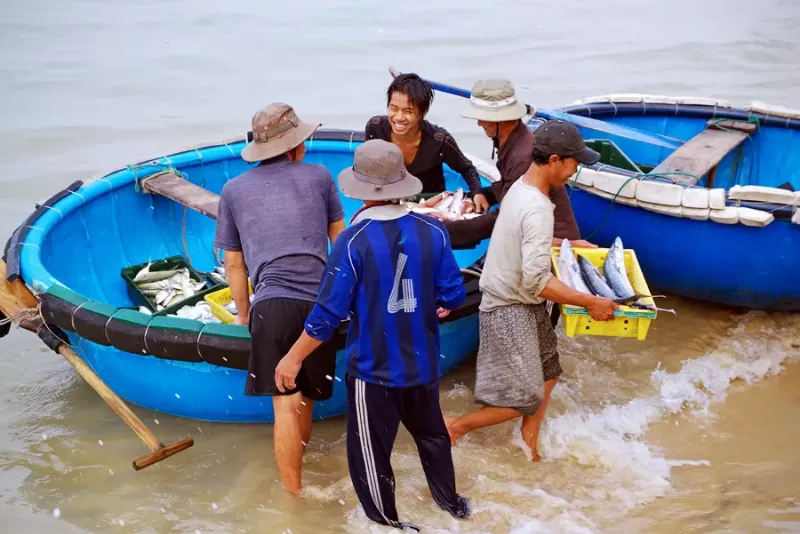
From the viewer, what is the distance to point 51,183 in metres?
8.41

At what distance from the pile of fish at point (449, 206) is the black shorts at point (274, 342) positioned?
1.25 meters

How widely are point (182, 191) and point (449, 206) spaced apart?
77.9 inches

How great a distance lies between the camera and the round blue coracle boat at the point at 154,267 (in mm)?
4047

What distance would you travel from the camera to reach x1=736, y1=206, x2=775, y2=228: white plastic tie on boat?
15.8 ft

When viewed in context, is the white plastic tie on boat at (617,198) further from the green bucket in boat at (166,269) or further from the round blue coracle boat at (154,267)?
the green bucket in boat at (166,269)

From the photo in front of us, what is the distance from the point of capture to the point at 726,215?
4910 mm

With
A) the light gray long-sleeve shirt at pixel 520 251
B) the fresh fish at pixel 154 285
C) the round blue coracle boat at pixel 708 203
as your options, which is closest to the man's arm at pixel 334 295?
the light gray long-sleeve shirt at pixel 520 251

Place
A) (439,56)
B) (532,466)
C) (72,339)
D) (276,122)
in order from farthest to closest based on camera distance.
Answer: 1. (439,56)
2. (72,339)
3. (532,466)
4. (276,122)

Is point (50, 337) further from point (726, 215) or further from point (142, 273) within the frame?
point (726, 215)

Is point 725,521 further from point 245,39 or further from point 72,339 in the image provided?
point 245,39

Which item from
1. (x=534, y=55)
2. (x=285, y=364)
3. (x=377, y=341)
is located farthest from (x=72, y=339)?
(x=534, y=55)

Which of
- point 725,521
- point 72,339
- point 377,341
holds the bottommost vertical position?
point 725,521

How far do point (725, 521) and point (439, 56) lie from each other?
34.6 ft

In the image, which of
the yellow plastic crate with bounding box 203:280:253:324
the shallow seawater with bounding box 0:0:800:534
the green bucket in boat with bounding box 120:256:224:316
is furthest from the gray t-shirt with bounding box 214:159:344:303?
the green bucket in boat with bounding box 120:256:224:316
